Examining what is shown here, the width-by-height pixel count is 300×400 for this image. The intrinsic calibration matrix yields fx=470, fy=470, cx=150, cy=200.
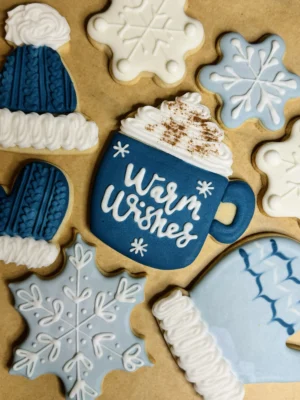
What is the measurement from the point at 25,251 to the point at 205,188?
0.42 meters

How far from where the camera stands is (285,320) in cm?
108

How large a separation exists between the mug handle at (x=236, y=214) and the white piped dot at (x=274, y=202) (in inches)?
1.6

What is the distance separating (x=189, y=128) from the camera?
1050 mm

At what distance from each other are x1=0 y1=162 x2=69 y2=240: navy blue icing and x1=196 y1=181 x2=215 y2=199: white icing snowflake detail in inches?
11.8

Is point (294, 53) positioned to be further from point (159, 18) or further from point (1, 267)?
point (1, 267)

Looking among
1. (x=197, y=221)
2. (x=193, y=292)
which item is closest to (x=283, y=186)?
(x=197, y=221)

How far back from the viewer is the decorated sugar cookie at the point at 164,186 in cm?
103

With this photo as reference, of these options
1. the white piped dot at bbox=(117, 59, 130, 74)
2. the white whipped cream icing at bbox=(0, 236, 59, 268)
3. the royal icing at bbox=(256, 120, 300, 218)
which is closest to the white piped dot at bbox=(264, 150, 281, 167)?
the royal icing at bbox=(256, 120, 300, 218)

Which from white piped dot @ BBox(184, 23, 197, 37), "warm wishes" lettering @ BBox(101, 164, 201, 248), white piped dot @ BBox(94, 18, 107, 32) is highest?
white piped dot @ BBox(184, 23, 197, 37)

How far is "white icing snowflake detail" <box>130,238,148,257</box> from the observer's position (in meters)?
1.04

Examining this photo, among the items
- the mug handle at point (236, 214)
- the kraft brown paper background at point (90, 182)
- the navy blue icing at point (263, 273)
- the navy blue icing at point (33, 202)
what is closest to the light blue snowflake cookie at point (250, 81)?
the kraft brown paper background at point (90, 182)

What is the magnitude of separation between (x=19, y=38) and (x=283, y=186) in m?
0.68

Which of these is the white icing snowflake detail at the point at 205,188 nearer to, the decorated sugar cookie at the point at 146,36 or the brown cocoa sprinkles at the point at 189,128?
the brown cocoa sprinkles at the point at 189,128

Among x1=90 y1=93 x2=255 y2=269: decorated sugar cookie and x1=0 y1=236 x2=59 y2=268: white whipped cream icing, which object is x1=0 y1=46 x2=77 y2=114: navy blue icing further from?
x1=0 y1=236 x2=59 y2=268: white whipped cream icing
